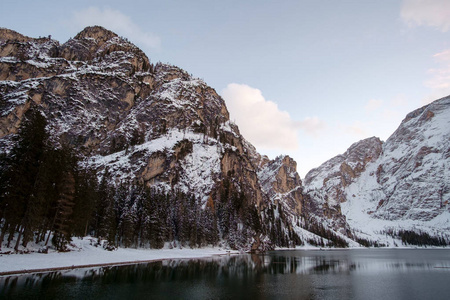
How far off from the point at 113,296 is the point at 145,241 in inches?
2509

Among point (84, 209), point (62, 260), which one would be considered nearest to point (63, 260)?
point (62, 260)

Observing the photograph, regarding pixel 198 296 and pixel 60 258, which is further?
pixel 60 258

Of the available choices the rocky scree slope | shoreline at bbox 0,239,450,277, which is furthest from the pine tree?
the rocky scree slope

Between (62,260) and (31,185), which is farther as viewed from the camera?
(62,260)

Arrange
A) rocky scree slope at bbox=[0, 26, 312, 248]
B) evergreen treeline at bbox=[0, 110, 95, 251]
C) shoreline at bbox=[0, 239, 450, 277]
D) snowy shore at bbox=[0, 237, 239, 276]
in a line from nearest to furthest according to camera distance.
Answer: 1. shoreline at bbox=[0, 239, 450, 277]
2. snowy shore at bbox=[0, 237, 239, 276]
3. evergreen treeline at bbox=[0, 110, 95, 251]
4. rocky scree slope at bbox=[0, 26, 312, 248]

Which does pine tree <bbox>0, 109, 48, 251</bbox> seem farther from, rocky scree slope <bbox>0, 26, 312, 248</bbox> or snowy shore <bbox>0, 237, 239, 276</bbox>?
rocky scree slope <bbox>0, 26, 312, 248</bbox>

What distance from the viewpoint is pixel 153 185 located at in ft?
471

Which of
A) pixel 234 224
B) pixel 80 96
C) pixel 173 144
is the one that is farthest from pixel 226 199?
pixel 80 96

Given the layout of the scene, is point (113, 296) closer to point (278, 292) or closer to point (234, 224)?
point (278, 292)

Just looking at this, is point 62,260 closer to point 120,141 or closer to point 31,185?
point 31,185

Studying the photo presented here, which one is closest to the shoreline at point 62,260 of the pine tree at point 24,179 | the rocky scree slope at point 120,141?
the pine tree at point 24,179

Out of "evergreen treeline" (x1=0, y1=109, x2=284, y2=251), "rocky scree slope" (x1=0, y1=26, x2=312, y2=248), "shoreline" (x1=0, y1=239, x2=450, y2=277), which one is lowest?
"shoreline" (x1=0, y1=239, x2=450, y2=277)

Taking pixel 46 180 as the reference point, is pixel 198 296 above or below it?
below

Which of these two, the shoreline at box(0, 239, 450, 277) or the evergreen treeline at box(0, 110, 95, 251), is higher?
the evergreen treeline at box(0, 110, 95, 251)
